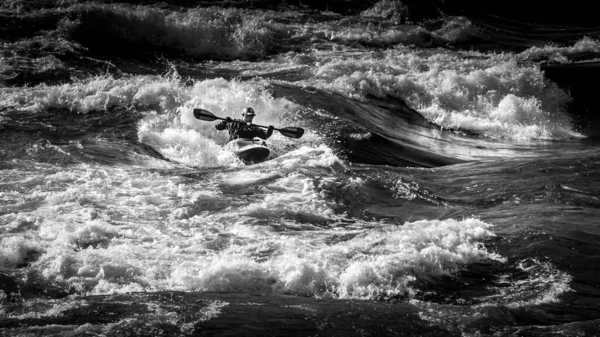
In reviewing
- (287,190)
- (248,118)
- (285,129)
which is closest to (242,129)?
(248,118)

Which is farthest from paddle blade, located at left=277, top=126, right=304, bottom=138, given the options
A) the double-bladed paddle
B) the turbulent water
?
the turbulent water

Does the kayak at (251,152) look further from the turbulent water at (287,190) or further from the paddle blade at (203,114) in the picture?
the paddle blade at (203,114)

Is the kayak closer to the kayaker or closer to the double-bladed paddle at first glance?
the kayaker

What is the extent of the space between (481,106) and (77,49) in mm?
10203

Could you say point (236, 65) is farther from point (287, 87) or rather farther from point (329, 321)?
point (329, 321)

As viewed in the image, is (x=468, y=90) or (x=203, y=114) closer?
(x=203, y=114)

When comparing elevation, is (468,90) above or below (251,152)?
above

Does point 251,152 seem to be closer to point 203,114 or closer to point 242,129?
point 242,129

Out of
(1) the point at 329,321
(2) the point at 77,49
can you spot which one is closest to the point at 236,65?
(2) the point at 77,49

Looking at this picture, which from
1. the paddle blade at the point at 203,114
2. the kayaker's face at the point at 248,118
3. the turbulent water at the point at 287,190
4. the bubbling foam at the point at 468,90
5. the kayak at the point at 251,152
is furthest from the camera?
the bubbling foam at the point at 468,90

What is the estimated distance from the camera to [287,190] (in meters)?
10.1

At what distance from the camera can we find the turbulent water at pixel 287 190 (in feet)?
21.6

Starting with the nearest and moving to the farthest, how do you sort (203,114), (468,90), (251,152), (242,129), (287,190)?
(287,190) → (251,152) → (242,129) → (203,114) → (468,90)

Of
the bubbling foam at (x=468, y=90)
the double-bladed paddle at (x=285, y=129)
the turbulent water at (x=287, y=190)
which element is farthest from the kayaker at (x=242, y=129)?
the bubbling foam at (x=468, y=90)
